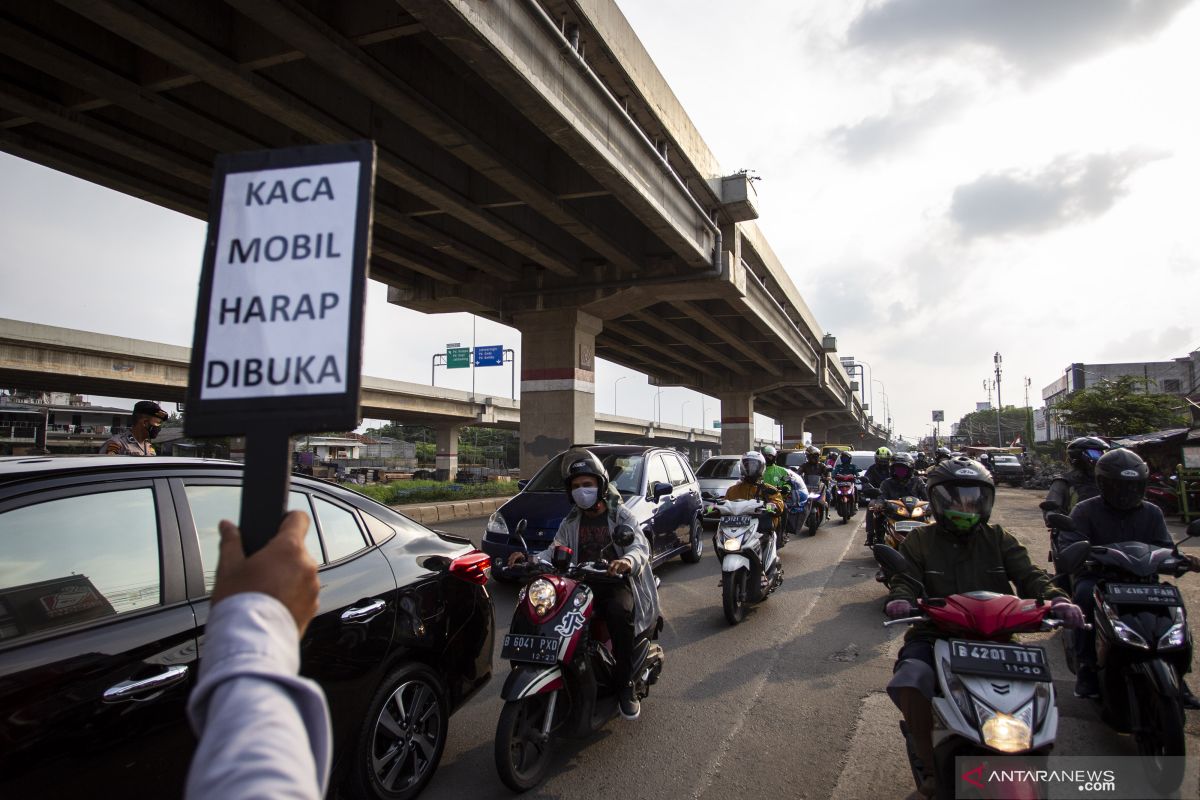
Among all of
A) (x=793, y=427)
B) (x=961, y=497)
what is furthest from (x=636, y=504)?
(x=793, y=427)

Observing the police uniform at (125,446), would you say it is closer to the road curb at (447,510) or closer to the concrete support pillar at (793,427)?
the road curb at (447,510)

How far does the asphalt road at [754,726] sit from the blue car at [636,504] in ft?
4.16

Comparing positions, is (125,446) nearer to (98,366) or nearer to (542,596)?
(542,596)

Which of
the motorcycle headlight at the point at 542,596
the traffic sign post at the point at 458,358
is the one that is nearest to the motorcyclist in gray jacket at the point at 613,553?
the motorcycle headlight at the point at 542,596

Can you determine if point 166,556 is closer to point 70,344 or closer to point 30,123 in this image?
point 30,123

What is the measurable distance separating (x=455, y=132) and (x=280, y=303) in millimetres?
10671

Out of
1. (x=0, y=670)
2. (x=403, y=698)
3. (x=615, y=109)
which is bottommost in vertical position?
(x=403, y=698)

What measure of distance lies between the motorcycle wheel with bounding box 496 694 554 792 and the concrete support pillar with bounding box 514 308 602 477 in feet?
55.8

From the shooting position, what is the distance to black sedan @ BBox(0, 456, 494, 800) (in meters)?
2.08

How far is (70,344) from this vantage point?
27.9m

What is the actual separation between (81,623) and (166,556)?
0.35 metres

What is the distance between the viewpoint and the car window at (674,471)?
33.1ft

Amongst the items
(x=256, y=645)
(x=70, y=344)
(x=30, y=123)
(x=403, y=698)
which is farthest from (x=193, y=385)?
(x=70, y=344)

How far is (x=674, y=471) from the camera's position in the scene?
10.3 metres
